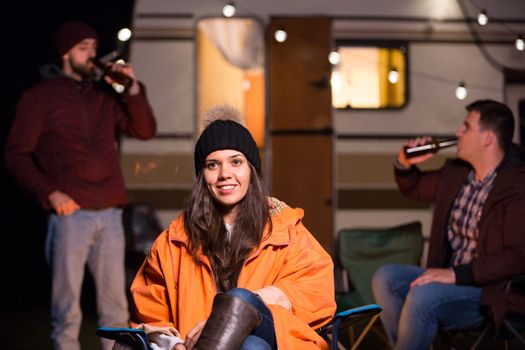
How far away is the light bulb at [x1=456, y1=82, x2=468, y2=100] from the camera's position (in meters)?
6.26

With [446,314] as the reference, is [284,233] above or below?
above

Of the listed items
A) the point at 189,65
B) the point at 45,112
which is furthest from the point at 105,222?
the point at 189,65

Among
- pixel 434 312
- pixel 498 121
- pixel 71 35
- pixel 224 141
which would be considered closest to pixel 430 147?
pixel 498 121

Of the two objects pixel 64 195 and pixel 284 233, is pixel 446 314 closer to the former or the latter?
pixel 284 233

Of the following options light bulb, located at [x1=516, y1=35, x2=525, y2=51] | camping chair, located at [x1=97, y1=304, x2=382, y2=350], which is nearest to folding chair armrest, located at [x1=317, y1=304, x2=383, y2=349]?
camping chair, located at [x1=97, y1=304, x2=382, y2=350]

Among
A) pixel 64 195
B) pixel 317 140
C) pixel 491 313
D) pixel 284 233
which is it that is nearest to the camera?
pixel 284 233

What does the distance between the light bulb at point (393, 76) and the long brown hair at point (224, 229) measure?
3.64m

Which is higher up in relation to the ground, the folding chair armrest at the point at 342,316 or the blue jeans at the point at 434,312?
the folding chair armrest at the point at 342,316

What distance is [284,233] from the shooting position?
2674mm

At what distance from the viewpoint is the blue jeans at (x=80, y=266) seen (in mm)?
3863

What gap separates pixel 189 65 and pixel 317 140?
1.13 meters

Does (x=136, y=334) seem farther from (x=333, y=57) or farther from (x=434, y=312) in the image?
(x=333, y=57)

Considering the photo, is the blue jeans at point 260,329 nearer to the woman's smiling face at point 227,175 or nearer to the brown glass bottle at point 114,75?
the woman's smiling face at point 227,175

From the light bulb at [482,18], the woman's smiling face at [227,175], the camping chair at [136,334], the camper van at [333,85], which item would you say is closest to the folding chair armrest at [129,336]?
the camping chair at [136,334]
